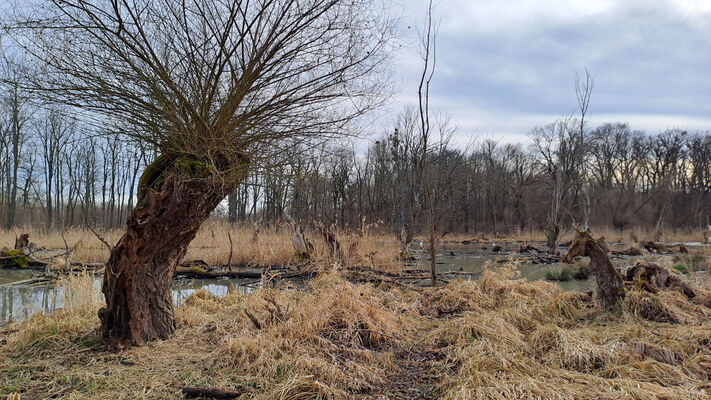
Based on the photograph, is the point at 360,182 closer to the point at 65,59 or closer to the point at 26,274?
the point at 26,274

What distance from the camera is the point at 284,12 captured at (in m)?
3.52

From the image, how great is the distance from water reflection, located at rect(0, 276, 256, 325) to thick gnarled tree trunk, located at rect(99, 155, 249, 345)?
67.7 inches

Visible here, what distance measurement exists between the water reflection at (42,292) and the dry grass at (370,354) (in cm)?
172

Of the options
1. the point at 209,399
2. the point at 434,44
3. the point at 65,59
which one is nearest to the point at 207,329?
Answer: the point at 209,399

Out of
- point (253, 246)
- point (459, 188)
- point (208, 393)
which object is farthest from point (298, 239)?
point (459, 188)

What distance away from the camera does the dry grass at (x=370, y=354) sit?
9.04 feet

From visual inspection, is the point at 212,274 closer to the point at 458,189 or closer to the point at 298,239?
the point at 298,239

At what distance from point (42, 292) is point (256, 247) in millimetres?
5096

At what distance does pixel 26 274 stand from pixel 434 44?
10.7 m

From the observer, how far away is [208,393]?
2709 mm

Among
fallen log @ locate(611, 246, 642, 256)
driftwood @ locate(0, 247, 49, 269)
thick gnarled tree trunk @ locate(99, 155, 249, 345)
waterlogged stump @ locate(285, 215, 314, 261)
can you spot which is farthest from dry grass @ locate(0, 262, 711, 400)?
fallen log @ locate(611, 246, 642, 256)

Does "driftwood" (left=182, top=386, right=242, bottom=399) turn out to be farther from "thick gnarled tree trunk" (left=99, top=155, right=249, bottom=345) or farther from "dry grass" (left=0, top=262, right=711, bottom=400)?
"thick gnarled tree trunk" (left=99, top=155, right=249, bottom=345)

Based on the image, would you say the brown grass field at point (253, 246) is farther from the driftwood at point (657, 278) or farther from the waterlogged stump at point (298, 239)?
the driftwood at point (657, 278)

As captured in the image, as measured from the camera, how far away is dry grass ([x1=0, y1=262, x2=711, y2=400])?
2.75 m
